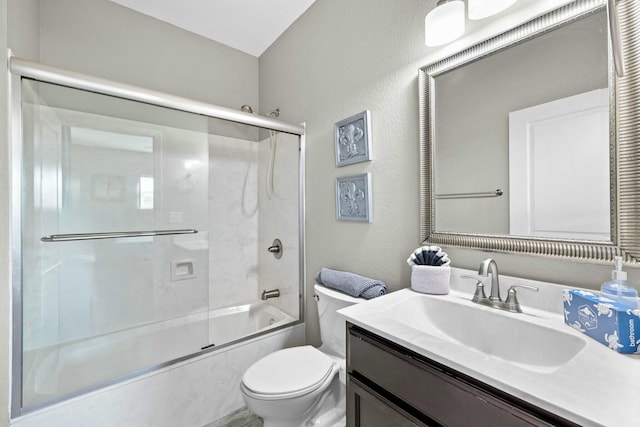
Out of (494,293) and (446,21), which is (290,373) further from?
(446,21)

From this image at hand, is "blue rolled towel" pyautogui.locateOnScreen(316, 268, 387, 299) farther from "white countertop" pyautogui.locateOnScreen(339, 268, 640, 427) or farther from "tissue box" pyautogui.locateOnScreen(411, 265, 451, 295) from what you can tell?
"white countertop" pyautogui.locateOnScreen(339, 268, 640, 427)

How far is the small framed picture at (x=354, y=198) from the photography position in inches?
54.5

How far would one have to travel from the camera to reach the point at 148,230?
1765 millimetres

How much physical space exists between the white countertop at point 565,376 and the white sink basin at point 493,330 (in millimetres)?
23

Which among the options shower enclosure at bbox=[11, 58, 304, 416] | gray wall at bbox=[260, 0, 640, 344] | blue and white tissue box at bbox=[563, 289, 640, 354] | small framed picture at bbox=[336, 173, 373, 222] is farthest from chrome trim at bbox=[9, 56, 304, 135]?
blue and white tissue box at bbox=[563, 289, 640, 354]

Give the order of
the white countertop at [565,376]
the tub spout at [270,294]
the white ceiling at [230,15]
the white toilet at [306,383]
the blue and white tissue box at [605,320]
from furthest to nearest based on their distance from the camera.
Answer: the tub spout at [270,294], the white ceiling at [230,15], the white toilet at [306,383], the blue and white tissue box at [605,320], the white countertop at [565,376]

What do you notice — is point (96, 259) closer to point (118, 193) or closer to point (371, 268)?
point (118, 193)

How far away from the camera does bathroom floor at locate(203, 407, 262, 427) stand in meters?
1.48

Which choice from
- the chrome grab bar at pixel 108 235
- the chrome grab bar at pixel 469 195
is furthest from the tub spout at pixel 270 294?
the chrome grab bar at pixel 469 195

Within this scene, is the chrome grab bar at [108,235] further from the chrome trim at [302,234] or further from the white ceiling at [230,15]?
the white ceiling at [230,15]

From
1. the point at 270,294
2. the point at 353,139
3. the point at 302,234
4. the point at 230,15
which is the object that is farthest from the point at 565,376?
the point at 230,15

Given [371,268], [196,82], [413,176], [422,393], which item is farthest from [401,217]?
[196,82]

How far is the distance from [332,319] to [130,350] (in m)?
1.24

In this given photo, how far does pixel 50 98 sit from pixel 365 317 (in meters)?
1.74
